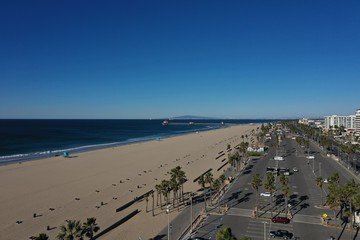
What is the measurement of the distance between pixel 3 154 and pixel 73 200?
2839 inches

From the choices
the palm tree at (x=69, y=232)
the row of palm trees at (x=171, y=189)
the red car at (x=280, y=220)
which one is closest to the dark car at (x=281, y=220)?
the red car at (x=280, y=220)

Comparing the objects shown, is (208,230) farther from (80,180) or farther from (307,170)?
(307,170)

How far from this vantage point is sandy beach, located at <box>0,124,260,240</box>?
129 ft

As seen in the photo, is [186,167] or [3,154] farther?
[3,154]

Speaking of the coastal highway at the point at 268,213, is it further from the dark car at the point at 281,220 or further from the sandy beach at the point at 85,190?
the sandy beach at the point at 85,190

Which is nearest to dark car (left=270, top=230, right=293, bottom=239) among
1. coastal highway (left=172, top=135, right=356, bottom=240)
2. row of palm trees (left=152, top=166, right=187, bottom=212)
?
A: coastal highway (left=172, top=135, right=356, bottom=240)

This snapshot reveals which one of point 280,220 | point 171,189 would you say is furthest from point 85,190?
point 280,220

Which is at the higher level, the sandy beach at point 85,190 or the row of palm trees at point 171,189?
the row of palm trees at point 171,189

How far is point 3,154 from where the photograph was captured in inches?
4213

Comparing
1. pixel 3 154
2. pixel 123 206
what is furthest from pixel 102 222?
pixel 3 154

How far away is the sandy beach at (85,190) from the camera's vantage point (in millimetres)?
39188

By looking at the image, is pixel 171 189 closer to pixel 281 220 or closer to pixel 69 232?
pixel 281 220

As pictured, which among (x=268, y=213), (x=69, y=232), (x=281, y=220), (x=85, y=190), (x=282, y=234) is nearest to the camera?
(x=69, y=232)

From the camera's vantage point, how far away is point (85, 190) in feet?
185
